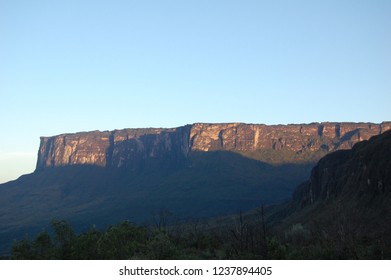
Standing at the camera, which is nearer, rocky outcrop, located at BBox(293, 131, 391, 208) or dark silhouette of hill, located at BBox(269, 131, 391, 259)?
dark silhouette of hill, located at BBox(269, 131, 391, 259)

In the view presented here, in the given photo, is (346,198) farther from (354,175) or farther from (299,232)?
(299,232)

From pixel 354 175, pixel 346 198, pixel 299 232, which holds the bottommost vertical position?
pixel 299 232

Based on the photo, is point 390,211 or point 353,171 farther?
point 353,171

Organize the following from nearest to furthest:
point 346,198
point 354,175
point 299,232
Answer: point 299,232 < point 346,198 < point 354,175

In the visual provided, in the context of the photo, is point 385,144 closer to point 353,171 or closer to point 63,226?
point 353,171

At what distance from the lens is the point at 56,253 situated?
126 ft

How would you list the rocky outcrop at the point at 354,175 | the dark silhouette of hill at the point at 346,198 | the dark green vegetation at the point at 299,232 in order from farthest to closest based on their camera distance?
the rocky outcrop at the point at 354,175 → the dark silhouette of hill at the point at 346,198 → the dark green vegetation at the point at 299,232

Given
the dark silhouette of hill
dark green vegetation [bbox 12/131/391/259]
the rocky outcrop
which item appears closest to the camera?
dark green vegetation [bbox 12/131/391/259]

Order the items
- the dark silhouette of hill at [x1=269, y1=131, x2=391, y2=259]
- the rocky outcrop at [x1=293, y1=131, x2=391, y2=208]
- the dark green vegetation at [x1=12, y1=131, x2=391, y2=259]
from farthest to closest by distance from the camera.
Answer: the rocky outcrop at [x1=293, y1=131, x2=391, y2=208], the dark silhouette of hill at [x1=269, y1=131, x2=391, y2=259], the dark green vegetation at [x1=12, y1=131, x2=391, y2=259]

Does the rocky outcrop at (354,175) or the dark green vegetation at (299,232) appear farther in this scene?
the rocky outcrop at (354,175)

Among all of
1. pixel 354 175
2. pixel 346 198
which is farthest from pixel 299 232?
pixel 354 175

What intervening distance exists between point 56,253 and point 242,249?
1783 cm

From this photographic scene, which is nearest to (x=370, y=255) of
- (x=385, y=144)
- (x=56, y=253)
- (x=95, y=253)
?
(x=95, y=253)
